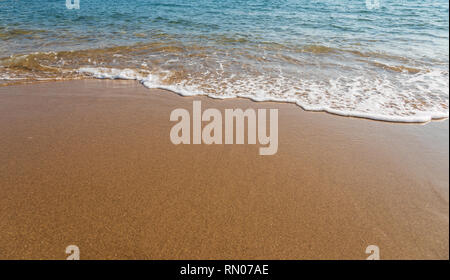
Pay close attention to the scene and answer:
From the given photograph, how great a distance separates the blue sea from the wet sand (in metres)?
1.19

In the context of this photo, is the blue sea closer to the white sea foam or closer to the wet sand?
the white sea foam

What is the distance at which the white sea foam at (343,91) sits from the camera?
3789 millimetres

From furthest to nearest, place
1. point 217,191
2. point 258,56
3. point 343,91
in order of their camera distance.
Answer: point 258,56 → point 343,91 → point 217,191

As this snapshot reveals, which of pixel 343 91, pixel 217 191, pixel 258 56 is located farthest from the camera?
pixel 258 56

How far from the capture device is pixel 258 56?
6.48 m

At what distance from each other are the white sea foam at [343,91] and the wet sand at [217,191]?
16.4 inches

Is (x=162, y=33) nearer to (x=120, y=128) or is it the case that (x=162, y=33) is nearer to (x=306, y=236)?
(x=120, y=128)

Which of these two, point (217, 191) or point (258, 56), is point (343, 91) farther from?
point (217, 191)

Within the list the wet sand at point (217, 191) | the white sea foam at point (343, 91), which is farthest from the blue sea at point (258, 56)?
the wet sand at point (217, 191)

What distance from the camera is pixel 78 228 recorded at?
191 centimetres

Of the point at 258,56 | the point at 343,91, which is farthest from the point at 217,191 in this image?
the point at 258,56

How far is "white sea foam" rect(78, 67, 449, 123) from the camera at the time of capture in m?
3.79

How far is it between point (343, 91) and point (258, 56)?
2702 mm
